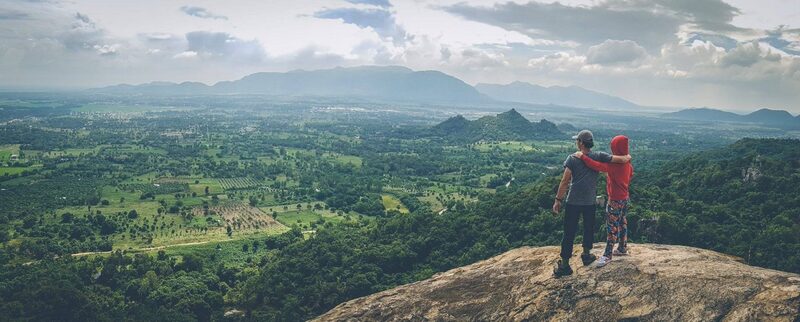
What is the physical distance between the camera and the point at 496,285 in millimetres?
13922

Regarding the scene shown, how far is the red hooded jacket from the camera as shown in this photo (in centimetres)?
1256

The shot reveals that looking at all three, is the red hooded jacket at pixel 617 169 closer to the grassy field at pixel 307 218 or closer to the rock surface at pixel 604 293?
the rock surface at pixel 604 293

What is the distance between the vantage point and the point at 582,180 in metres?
12.8

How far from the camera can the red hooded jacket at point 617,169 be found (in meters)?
12.6

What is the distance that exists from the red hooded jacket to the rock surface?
1809 mm

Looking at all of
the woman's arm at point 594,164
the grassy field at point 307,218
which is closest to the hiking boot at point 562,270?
the woman's arm at point 594,164

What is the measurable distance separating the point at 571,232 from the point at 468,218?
188 feet

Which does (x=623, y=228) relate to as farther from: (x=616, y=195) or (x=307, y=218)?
(x=307, y=218)

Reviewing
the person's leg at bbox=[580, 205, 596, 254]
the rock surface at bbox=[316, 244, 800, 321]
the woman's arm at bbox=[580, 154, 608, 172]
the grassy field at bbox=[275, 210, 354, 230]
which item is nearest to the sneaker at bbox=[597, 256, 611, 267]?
the rock surface at bbox=[316, 244, 800, 321]

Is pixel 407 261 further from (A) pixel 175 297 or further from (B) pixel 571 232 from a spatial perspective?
(B) pixel 571 232

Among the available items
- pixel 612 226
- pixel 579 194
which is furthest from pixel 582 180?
pixel 612 226

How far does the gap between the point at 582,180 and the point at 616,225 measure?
1.70 m

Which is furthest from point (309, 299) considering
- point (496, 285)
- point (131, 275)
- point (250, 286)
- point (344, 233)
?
point (496, 285)

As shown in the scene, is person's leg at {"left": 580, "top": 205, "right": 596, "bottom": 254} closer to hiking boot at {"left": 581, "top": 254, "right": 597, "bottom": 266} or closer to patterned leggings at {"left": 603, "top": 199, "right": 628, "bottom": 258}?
hiking boot at {"left": 581, "top": 254, "right": 597, "bottom": 266}
